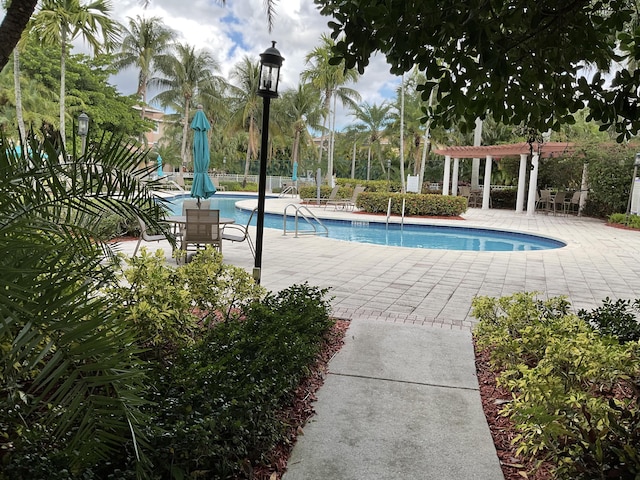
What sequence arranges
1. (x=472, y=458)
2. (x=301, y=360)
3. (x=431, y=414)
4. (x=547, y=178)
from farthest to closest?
1. (x=547, y=178)
2. (x=301, y=360)
3. (x=431, y=414)
4. (x=472, y=458)

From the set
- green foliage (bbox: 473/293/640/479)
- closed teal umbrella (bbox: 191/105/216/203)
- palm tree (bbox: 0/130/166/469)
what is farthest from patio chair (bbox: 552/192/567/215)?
palm tree (bbox: 0/130/166/469)

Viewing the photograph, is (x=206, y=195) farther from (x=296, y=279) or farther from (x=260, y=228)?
(x=260, y=228)

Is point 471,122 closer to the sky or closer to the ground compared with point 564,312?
closer to the sky

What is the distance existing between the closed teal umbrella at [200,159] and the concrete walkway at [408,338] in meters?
1.04

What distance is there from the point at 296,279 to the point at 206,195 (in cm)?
306

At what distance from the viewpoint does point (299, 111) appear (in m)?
32.2

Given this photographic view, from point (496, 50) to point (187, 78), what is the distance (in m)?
32.5

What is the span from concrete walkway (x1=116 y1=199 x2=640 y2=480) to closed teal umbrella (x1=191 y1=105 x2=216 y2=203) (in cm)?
104

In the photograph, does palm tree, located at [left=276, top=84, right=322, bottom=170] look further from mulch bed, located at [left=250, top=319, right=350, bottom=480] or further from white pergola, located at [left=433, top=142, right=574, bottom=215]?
mulch bed, located at [left=250, top=319, right=350, bottom=480]

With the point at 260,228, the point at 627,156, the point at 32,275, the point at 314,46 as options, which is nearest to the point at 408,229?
the point at 627,156

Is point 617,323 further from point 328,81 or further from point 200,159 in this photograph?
point 328,81

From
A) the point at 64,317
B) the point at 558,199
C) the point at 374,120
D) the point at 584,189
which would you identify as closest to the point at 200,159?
the point at 64,317

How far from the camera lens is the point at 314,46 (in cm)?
2686

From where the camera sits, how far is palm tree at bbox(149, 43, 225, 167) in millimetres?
30625
